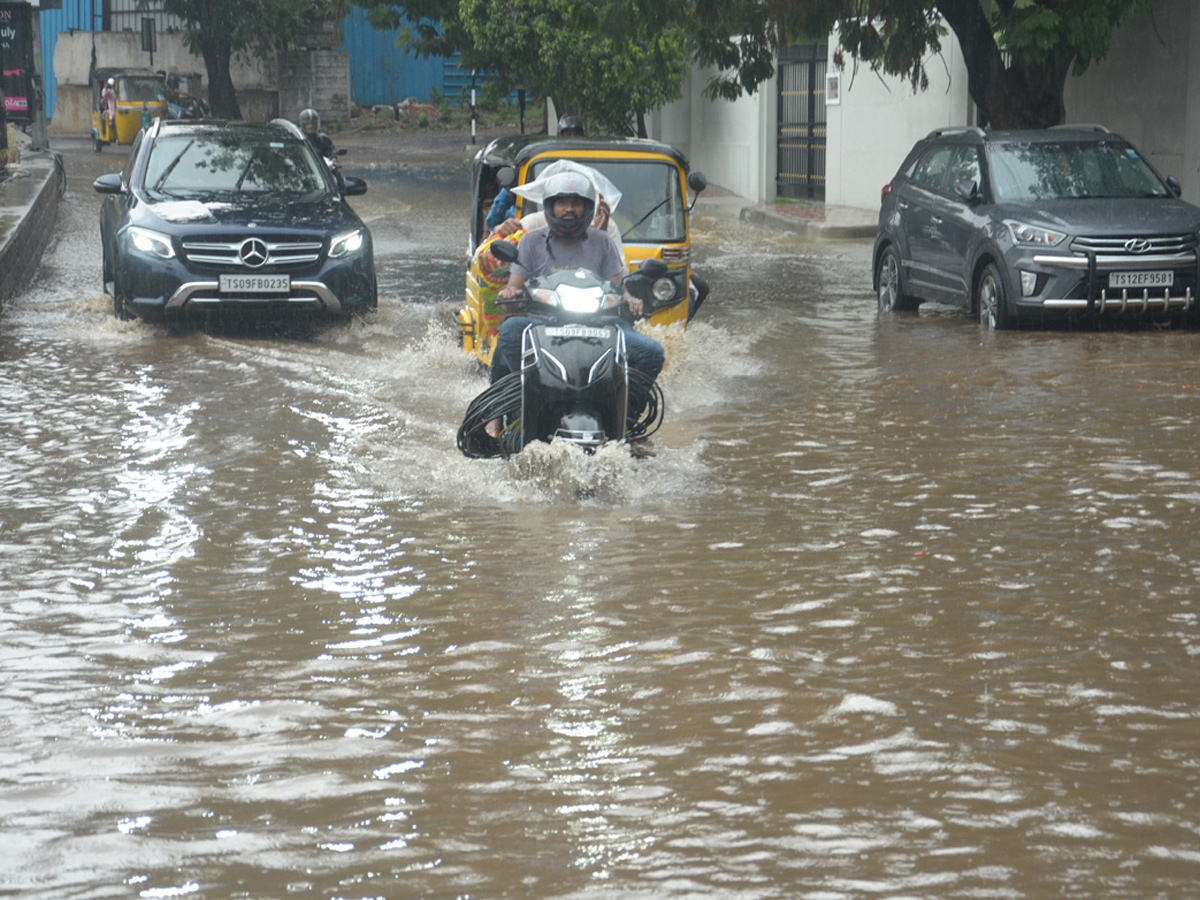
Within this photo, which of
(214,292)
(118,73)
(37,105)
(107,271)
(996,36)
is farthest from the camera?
(118,73)

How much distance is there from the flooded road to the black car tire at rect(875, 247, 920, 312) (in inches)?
174

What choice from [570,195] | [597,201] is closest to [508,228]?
[597,201]

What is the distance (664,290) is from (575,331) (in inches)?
182

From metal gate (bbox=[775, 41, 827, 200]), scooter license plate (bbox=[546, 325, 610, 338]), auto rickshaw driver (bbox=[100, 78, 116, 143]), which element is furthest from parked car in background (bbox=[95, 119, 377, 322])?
auto rickshaw driver (bbox=[100, 78, 116, 143])

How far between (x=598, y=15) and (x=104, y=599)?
13160mm

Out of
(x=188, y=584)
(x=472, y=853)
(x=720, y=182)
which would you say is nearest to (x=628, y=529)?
(x=188, y=584)

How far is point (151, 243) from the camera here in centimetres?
1388

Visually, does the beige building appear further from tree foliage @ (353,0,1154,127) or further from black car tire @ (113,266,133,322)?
black car tire @ (113,266,133,322)

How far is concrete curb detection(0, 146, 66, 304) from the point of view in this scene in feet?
56.0

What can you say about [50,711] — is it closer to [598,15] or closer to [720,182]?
[598,15]

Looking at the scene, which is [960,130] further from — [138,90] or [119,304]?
[138,90]

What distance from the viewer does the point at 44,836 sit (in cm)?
424

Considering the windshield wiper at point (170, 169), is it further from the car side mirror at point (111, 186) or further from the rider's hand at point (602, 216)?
the rider's hand at point (602, 216)

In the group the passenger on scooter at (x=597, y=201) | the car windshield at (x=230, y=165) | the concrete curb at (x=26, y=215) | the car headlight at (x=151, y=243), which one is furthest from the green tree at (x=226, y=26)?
the passenger on scooter at (x=597, y=201)
